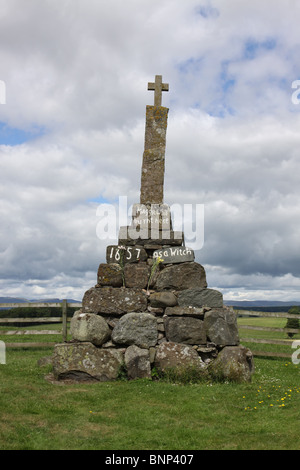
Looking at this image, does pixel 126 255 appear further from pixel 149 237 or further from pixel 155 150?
pixel 155 150

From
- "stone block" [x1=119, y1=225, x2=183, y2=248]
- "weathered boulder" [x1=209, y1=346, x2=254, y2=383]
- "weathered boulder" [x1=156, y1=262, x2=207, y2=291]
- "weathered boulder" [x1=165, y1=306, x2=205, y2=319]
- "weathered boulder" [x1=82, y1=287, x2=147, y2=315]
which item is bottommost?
"weathered boulder" [x1=209, y1=346, x2=254, y2=383]

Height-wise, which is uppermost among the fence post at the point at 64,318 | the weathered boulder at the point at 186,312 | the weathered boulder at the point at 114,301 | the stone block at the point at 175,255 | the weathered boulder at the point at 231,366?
the stone block at the point at 175,255

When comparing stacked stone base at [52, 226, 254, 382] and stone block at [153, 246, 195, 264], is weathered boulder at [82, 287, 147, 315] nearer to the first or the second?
stacked stone base at [52, 226, 254, 382]

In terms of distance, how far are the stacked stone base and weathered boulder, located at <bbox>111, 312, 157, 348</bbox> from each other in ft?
0.06

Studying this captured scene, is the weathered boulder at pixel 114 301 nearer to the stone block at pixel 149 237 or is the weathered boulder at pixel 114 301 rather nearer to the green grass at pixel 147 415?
the stone block at pixel 149 237

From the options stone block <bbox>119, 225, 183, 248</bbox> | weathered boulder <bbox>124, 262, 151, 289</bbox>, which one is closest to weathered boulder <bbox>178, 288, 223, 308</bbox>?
weathered boulder <bbox>124, 262, 151, 289</bbox>

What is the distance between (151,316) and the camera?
26.9 feet

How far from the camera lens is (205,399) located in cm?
665

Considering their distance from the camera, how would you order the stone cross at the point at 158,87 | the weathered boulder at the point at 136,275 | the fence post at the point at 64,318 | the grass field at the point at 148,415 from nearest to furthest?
the grass field at the point at 148,415 → the weathered boulder at the point at 136,275 → the stone cross at the point at 158,87 → the fence post at the point at 64,318

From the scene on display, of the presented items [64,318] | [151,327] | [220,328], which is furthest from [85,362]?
[64,318]

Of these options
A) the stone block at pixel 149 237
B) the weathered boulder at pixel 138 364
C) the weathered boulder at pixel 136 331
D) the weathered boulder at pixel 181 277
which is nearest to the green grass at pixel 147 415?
the weathered boulder at pixel 138 364

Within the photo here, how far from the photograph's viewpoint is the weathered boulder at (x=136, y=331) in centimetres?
804

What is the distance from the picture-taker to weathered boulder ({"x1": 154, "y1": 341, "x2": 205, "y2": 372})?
25.5 feet

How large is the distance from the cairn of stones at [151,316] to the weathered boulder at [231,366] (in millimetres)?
18
